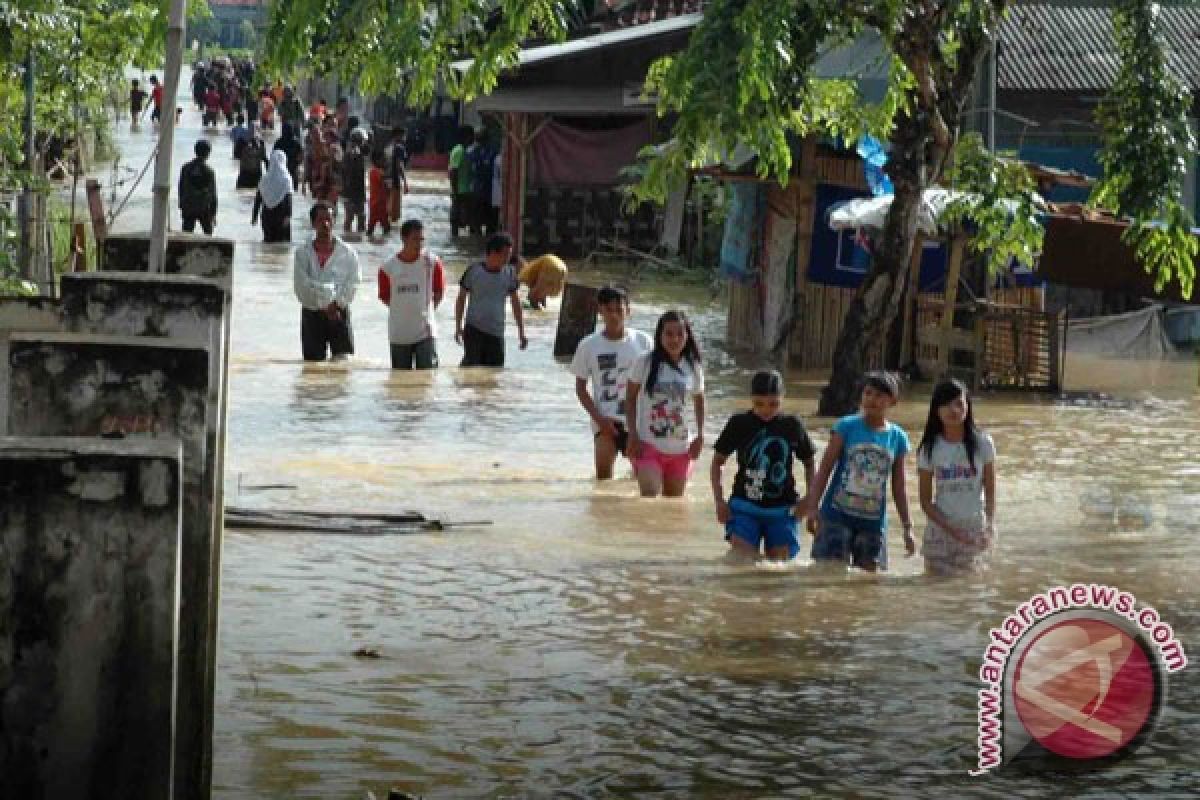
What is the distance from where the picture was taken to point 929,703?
885cm

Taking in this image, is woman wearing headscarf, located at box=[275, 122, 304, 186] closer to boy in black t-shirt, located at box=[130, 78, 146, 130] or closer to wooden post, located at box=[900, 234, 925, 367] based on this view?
boy in black t-shirt, located at box=[130, 78, 146, 130]

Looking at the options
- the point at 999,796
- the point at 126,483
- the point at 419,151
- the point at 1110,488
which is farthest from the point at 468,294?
the point at 419,151

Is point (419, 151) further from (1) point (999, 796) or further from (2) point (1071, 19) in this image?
(1) point (999, 796)

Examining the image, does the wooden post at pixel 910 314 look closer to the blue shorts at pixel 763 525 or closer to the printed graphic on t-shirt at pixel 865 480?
the blue shorts at pixel 763 525

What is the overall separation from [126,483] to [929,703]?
439 centimetres

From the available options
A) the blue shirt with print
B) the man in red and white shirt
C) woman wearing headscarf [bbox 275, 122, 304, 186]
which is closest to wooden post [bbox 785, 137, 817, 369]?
the man in red and white shirt

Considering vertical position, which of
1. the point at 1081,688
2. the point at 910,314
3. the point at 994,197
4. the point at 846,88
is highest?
the point at 846,88

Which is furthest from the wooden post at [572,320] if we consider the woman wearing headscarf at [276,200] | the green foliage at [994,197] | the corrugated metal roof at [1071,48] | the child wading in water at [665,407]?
the woman wearing headscarf at [276,200]

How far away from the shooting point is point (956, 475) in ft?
34.5

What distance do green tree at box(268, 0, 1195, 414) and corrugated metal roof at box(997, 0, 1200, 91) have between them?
5976 millimetres

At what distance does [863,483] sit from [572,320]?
34.8 ft

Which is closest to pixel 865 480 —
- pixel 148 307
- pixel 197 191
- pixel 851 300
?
pixel 148 307

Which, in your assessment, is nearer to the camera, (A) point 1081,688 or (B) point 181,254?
(A) point 1081,688
